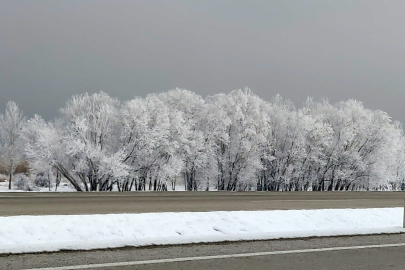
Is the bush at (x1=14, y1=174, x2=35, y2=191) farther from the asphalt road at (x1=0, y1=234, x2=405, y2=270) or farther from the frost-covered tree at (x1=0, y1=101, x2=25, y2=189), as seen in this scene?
the asphalt road at (x1=0, y1=234, x2=405, y2=270)

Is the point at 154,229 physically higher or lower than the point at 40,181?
higher

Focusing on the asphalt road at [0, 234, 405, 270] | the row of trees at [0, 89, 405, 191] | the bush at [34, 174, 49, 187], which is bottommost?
the bush at [34, 174, 49, 187]

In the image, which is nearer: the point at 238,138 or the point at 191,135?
the point at 191,135

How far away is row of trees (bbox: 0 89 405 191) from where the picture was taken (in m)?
40.7

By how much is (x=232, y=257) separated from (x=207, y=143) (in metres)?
41.4

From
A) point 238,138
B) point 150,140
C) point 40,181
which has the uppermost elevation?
point 238,138

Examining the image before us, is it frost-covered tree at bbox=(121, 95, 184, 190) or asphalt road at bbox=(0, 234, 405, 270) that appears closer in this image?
asphalt road at bbox=(0, 234, 405, 270)

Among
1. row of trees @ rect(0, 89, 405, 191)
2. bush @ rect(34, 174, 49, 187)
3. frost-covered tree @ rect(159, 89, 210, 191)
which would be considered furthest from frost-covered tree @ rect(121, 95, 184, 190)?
bush @ rect(34, 174, 49, 187)

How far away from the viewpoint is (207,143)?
48.3 meters

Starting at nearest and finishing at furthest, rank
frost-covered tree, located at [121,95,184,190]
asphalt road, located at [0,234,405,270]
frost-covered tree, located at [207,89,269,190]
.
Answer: asphalt road, located at [0,234,405,270]
frost-covered tree, located at [121,95,184,190]
frost-covered tree, located at [207,89,269,190]

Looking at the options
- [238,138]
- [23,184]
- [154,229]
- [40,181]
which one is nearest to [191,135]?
[238,138]

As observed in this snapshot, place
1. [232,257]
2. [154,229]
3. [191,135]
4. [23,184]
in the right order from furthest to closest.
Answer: [191,135] < [23,184] < [154,229] < [232,257]

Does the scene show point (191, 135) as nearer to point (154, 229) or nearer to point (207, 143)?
point (207, 143)

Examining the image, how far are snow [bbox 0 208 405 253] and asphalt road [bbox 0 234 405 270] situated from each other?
1.67 ft
